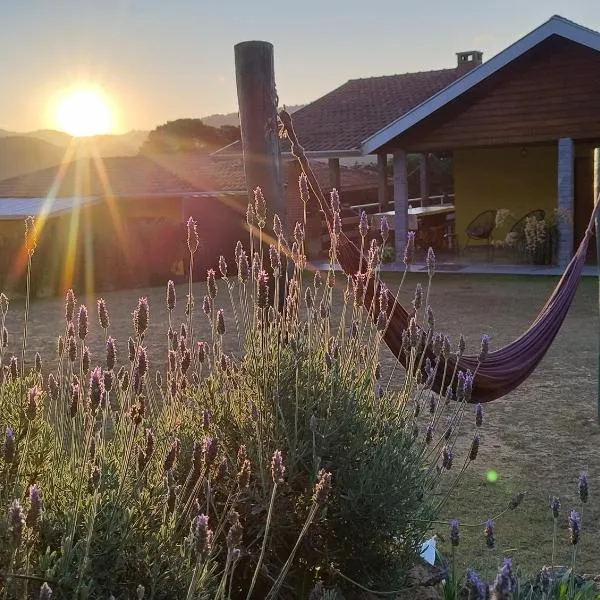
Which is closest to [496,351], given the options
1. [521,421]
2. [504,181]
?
[521,421]

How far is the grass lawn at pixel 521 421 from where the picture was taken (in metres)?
4.55

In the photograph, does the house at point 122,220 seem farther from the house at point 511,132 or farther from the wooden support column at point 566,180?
the wooden support column at point 566,180

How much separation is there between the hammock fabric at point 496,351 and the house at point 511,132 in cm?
1058

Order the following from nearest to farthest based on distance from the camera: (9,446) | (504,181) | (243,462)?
1. (9,446)
2. (243,462)
3. (504,181)

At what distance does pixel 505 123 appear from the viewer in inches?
641

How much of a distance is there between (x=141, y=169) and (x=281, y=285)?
21645 mm

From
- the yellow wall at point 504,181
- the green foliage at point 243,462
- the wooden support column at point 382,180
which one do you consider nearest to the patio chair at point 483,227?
the yellow wall at point 504,181

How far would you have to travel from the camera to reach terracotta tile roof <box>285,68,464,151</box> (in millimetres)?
19359

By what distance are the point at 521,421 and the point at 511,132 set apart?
35.0 feet

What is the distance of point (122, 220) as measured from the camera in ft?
69.1

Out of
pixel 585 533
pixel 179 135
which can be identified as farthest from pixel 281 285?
pixel 179 135

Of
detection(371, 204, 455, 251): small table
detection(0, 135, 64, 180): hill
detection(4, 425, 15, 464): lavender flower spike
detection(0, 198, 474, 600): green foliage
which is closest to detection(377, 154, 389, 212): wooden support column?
detection(371, 204, 455, 251): small table

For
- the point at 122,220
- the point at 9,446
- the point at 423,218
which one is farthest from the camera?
the point at 122,220

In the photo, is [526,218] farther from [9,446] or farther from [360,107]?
[9,446]
